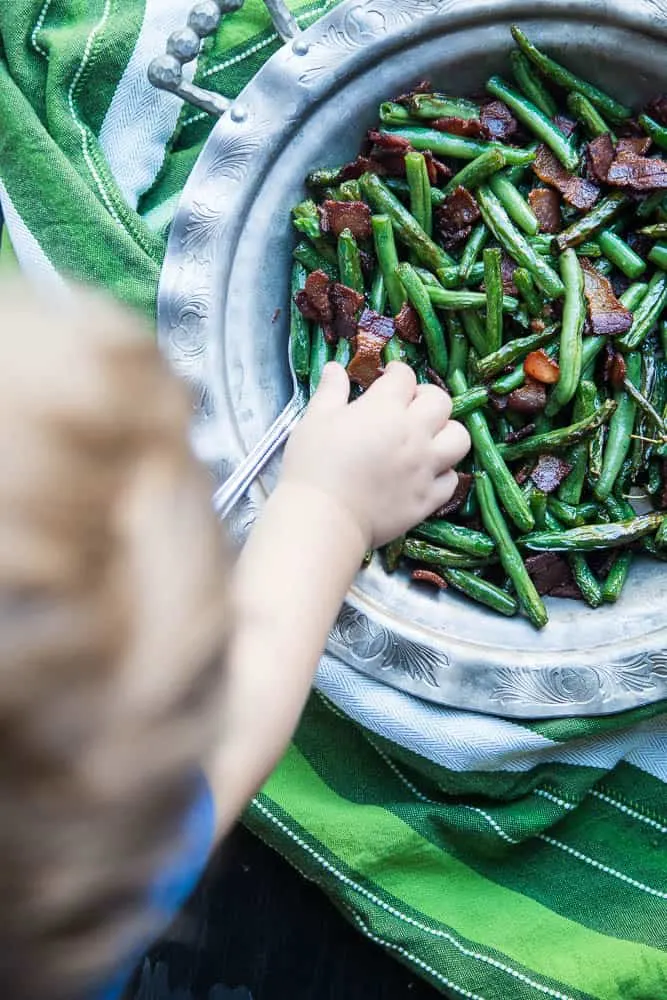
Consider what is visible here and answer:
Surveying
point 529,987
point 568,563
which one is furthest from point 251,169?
point 529,987

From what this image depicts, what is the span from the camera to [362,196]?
1.78 meters

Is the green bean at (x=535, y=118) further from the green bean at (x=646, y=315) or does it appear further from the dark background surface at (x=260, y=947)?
the dark background surface at (x=260, y=947)

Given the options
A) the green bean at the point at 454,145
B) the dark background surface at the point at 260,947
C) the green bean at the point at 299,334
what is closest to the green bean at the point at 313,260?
the green bean at the point at 299,334

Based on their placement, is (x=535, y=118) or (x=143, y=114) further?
(x=143, y=114)

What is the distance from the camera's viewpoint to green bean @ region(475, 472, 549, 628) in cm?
176

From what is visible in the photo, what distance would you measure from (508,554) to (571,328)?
397 mm

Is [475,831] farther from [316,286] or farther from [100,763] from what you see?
[100,763]

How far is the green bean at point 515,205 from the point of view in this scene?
5.81 feet

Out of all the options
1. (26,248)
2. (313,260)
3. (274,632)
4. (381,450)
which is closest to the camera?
(274,632)

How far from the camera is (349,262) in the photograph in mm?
1764

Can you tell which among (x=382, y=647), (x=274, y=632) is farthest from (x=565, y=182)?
(x=274, y=632)

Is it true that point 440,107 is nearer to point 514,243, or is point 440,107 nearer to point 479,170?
point 479,170

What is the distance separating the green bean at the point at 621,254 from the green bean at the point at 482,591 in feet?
1.94

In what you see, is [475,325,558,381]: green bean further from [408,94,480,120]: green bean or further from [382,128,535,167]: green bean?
[408,94,480,120]: green bean
